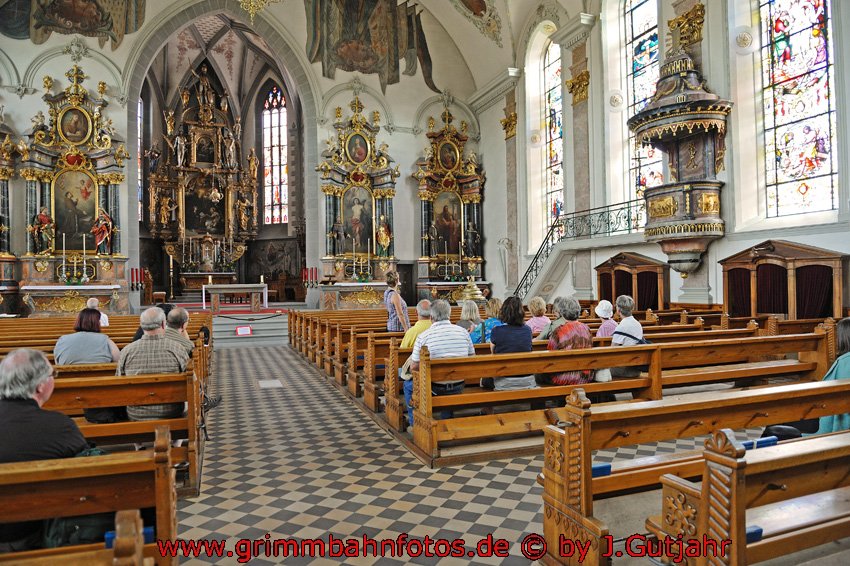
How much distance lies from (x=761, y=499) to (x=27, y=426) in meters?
2.81

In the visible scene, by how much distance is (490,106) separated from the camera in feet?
68.8

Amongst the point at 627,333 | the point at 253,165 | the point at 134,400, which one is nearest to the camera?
the point at 134,400

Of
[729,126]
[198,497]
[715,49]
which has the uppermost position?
[715,49]

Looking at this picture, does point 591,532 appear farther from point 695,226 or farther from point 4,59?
point 4,59

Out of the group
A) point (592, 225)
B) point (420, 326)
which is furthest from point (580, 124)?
point (420, 326)

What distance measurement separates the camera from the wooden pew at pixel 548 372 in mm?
4574

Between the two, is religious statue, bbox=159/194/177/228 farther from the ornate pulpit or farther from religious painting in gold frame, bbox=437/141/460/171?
religious painting in gold frame, bbox=437/141/460/171

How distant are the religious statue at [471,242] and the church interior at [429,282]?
4.7 inches

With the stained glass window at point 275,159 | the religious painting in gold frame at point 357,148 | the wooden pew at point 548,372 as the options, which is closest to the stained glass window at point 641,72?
the wooden pew at point 548,372

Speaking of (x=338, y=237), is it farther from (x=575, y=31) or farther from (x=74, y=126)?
(x=575, y=31)

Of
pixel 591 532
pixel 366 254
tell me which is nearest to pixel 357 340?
pixel 591 532

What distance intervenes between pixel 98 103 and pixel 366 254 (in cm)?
948

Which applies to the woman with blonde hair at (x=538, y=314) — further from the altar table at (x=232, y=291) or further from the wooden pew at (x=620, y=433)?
the altar table at (x=232, y=291)

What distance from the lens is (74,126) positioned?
685 inches
